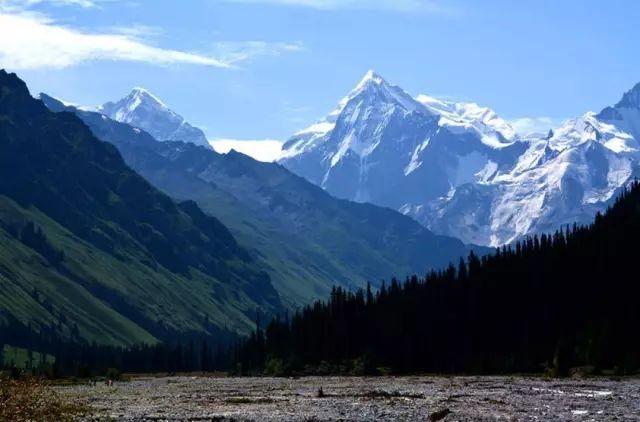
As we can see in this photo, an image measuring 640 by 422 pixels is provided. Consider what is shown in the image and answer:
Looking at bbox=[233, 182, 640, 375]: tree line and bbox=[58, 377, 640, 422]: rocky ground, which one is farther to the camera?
bbox=[233, 182, 640, 375]: tree line

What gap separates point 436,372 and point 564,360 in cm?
3792

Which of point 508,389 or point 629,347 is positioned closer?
point 508,389

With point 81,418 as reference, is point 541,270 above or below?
above

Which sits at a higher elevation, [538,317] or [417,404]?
[538,317]

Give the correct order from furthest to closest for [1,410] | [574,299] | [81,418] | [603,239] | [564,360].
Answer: [603,239]
[574,299]
[564,360]
[81,418]
[1,410]

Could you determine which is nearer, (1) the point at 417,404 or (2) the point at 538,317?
(1) the point at 417,404

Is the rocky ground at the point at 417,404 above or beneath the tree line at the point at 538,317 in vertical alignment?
beneath

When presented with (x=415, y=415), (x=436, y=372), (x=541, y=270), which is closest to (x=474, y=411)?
(x=415, y=415)

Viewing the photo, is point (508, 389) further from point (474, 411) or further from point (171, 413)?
point (171, 413)

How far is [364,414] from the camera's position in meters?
78.3

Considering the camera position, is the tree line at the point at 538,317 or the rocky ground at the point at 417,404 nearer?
the rocky ground at the point at 417,404

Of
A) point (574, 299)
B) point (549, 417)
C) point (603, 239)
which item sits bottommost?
point (549, 417)

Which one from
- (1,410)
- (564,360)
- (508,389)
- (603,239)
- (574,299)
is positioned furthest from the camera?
(603,239)

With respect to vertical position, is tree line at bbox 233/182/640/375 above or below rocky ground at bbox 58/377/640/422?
above
